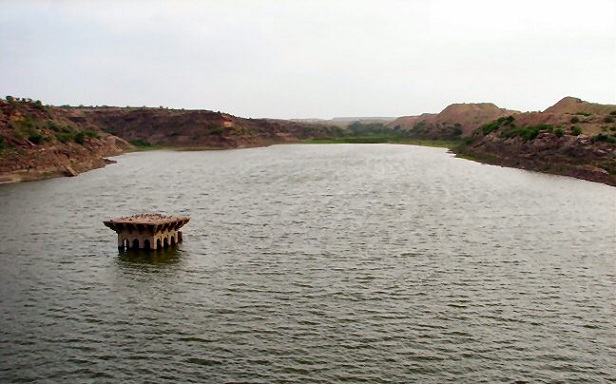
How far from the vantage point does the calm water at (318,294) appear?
24266 millimetres

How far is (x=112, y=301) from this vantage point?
31906mm

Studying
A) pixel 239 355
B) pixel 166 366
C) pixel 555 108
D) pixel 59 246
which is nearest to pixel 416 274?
pixel 239 355

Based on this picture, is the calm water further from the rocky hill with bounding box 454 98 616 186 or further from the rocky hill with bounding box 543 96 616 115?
the rocky hill with bounding box 543 96 616 115

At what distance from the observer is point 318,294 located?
32.7 metres

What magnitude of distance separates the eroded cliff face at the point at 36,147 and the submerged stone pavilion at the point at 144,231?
166 ft

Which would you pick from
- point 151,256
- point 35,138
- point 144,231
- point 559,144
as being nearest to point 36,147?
point 35,138

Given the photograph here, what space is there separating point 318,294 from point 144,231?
15755mm

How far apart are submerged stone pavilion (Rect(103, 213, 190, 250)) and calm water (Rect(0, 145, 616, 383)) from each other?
1512 millimetres

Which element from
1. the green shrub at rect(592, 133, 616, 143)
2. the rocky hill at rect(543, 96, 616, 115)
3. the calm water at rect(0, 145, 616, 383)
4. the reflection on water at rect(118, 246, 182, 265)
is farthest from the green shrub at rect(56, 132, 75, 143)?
the rocky hill at rect(543, 96, 616, 115)

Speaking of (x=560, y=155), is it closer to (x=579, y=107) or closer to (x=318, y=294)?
(x=579, y=107)

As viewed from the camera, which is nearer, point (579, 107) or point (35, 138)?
point (35, 138)

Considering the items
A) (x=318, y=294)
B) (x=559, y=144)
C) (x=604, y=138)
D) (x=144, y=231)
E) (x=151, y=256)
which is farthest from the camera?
(x=559, y=144)

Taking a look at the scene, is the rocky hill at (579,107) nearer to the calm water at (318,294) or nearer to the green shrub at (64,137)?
the calm water at (318,294)

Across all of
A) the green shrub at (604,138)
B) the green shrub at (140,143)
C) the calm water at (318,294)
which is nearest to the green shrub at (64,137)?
the calm water at (318,294)
